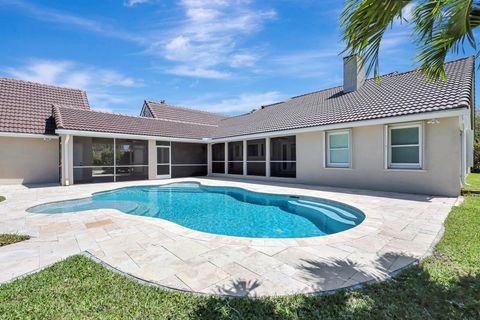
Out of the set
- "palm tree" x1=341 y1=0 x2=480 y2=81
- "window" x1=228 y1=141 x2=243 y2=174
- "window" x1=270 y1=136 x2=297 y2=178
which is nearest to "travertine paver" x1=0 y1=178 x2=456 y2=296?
"palm tree" x1=341 y1=0 x2=480 y2=81

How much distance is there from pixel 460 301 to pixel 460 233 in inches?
115

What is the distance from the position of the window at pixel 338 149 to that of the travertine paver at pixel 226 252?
5493 mm

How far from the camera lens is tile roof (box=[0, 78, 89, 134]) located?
45.2 feet

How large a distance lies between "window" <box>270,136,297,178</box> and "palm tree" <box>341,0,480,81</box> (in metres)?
9.77

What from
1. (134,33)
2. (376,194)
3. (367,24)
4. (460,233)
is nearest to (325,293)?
(367,24)

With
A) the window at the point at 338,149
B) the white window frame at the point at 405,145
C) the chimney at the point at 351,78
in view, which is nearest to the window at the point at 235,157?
the window at the point at 338,149

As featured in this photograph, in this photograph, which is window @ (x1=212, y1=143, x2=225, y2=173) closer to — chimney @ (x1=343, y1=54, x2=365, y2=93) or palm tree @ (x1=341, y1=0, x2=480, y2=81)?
chimney @ (x1=343, y1=54, x2=365, y2=93)

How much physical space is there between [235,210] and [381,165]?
6.88 m

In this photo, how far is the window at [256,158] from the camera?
1614cm

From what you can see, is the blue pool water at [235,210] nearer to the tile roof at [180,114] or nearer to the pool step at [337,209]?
the pool step at [337,209]

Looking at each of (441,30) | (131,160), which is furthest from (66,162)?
(441,30)

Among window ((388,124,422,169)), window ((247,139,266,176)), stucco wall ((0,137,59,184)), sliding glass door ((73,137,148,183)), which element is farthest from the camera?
window ((247,139,266,176))

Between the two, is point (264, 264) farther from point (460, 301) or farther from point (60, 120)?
point (60, 120)

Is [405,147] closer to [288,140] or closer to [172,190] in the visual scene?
[288,140]
